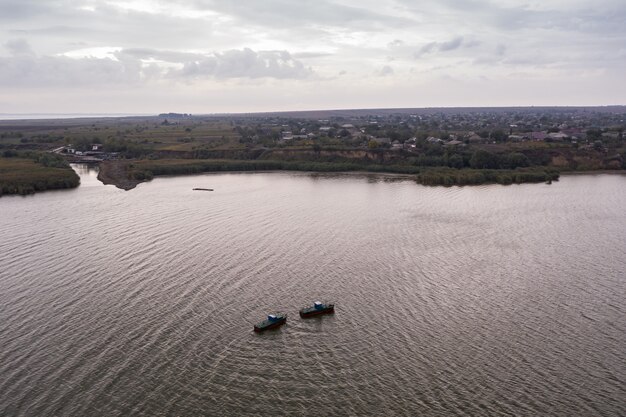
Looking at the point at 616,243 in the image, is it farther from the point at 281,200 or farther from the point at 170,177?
the point at 170,177

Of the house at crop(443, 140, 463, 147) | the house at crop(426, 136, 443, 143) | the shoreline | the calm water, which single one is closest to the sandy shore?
the calm water

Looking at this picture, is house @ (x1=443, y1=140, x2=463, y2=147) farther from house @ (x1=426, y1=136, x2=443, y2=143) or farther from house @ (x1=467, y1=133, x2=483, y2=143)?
house @ (x1=467, y1=133, x2=483, y2=143)

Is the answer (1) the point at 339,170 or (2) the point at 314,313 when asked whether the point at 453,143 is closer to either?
(1) the point at 339,170

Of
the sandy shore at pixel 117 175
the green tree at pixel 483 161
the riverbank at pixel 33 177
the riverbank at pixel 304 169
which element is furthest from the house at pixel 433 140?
the riverbank at pixel 33 177

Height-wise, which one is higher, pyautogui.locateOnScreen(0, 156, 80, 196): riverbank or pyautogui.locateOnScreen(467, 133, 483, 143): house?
pyautogui.locateOnScreen(467, 133, 483, 143): house

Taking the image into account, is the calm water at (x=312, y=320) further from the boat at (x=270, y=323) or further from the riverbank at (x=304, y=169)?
the riverbank at (x=304, y=169)

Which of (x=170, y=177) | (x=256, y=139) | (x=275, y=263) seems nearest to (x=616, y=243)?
(x=275, y=263)
